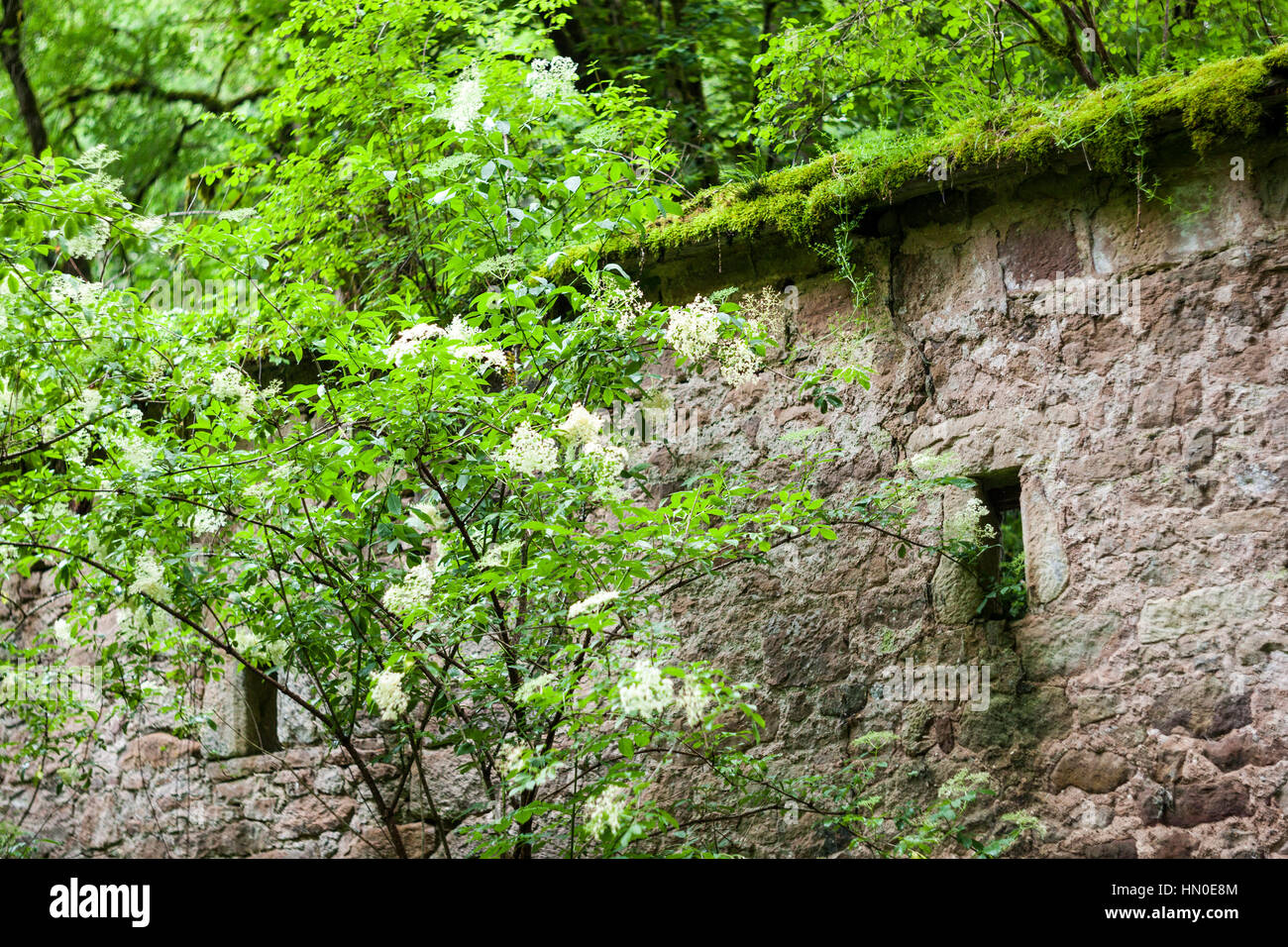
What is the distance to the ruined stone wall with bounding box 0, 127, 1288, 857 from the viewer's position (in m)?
2.91

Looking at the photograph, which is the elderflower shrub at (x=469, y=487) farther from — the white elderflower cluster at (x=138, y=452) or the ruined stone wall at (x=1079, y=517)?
the ruined stone wall at (x=1079, y=517)

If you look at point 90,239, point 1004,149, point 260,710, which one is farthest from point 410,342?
point 260,710

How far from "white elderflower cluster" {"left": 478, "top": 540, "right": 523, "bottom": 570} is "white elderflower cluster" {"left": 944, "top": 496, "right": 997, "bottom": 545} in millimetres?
1381

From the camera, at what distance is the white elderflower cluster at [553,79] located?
11.2ft

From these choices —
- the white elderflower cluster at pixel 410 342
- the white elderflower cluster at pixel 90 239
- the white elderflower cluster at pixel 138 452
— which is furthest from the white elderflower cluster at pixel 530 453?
the white elderflower cluster at pixel 90 239

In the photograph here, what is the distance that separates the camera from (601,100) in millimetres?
4203

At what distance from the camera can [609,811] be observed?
2.30 meters

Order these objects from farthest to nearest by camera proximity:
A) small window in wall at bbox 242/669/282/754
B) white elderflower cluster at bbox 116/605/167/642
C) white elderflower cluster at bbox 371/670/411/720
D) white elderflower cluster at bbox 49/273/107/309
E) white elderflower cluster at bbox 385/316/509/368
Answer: small window in wall at bbox 242/669/282/754 < white elderflower cluster at bbox 116/605/167/642 < white elderflower cluster at bbox 49/273/107/309 < white elderflower cluster at bbox 385/316/509/368 < white elderflower cluster at bbox 371/670/411/720

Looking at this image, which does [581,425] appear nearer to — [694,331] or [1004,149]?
[694,331]

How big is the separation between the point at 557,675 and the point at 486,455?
70 cm

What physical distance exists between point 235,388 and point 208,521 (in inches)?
16.9

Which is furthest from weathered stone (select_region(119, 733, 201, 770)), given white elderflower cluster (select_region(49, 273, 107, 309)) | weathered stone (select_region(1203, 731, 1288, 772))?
weathered stone (select_region(1203, 731, 1288, 772))

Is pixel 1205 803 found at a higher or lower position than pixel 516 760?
lower

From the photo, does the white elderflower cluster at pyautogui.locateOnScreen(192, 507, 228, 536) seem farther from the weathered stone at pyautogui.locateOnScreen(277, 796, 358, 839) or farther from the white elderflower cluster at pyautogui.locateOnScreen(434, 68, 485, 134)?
the weathered stone at pyautogui.locateOnScreen(277, 796, 358, 839)
